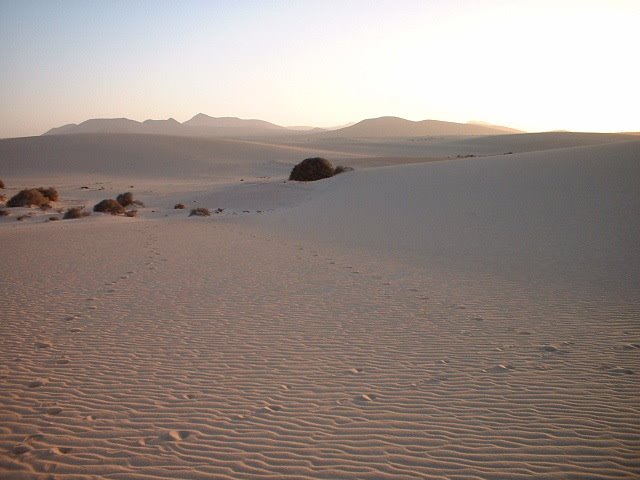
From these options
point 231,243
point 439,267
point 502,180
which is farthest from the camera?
point 502,180

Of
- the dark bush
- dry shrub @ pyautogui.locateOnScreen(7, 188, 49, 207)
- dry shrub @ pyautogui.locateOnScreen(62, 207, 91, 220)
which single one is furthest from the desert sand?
the dark bush

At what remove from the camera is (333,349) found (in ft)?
18.8

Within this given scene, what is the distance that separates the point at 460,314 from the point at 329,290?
7.84 ft

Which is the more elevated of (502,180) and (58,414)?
(502,180)

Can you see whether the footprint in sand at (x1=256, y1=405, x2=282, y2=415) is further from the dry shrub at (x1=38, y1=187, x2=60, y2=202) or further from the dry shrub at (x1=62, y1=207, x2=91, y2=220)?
the dry shrub at (x1=38, y1=187, x2=60, y2=202)

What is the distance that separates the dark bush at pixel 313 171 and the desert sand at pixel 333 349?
14695 mm

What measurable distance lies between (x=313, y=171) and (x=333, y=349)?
2444 cm

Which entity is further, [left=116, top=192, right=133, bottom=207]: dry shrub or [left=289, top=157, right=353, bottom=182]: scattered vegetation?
[left=289, top=157, right=353, bottom=182]: scattered vegetation

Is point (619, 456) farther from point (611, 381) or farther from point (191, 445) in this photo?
point (191, 445)

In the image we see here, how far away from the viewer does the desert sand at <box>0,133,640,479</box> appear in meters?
3.72

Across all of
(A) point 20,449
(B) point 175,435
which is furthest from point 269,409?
(A) point 20,449

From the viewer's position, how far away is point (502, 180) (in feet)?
61.7

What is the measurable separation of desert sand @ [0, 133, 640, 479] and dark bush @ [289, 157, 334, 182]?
14.7 metres

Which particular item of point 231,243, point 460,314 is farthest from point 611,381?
point 231,243
